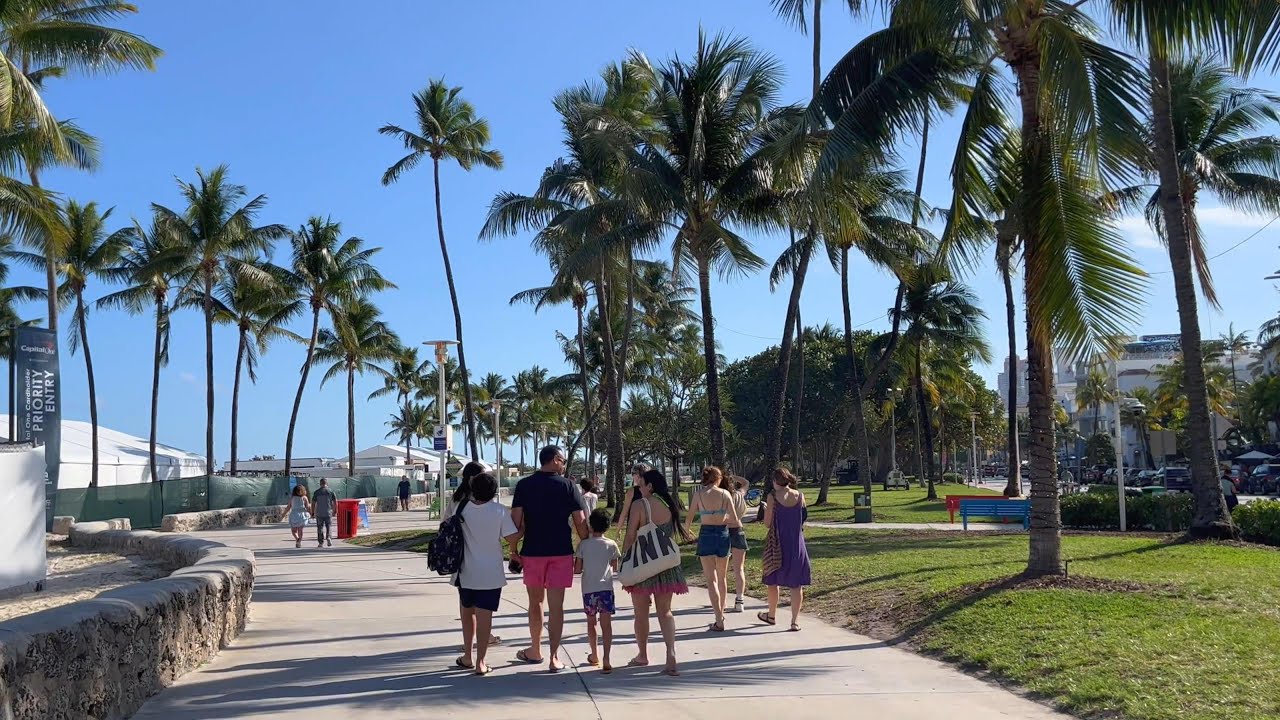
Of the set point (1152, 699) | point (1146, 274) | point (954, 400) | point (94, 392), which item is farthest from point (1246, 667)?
point (954, 400)

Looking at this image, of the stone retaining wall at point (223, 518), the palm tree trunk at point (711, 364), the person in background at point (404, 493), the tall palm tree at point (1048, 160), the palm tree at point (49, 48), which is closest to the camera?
the tall palm tree at point (1048, 160)

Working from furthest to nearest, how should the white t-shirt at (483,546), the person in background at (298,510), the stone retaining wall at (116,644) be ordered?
the person in background at (298,510)
the white t-shirt at (483,546)
the stone retaining wall at (116,644)

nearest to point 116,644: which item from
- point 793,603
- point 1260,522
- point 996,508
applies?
point 793,603

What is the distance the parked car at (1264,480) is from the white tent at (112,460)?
154 ft

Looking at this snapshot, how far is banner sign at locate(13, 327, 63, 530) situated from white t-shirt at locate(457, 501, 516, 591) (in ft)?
52.5

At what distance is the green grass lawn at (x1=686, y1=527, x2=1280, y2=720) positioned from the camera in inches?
265

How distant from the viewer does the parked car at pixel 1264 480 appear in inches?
1777

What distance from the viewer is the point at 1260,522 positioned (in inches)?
699

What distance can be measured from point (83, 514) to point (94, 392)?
50.2ft

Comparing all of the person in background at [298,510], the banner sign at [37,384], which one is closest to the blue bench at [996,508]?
the person in background at [298,510]

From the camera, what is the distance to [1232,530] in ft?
55.4

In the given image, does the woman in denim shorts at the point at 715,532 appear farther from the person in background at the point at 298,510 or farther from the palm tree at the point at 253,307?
the palm tree at the point at 253,307

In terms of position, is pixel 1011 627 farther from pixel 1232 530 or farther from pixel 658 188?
pixel 658 188

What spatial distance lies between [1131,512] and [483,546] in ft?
55.9
